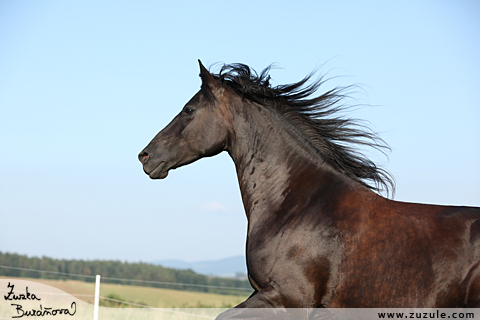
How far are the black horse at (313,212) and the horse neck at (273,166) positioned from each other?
0.01 m

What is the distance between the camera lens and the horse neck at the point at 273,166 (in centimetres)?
435

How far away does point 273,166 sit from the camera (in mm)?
4598

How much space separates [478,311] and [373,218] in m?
1.03

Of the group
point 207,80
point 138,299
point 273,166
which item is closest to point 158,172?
point 207,80

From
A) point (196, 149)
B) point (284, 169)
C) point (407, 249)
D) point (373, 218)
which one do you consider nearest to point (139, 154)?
point (196, 149)

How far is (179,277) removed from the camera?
43.5m

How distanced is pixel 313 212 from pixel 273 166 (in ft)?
2.27

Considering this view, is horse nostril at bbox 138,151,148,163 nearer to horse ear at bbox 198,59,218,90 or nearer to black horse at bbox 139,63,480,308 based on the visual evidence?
black horse at bbox 139,63,480,308

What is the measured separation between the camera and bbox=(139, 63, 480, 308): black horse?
3703 mm
